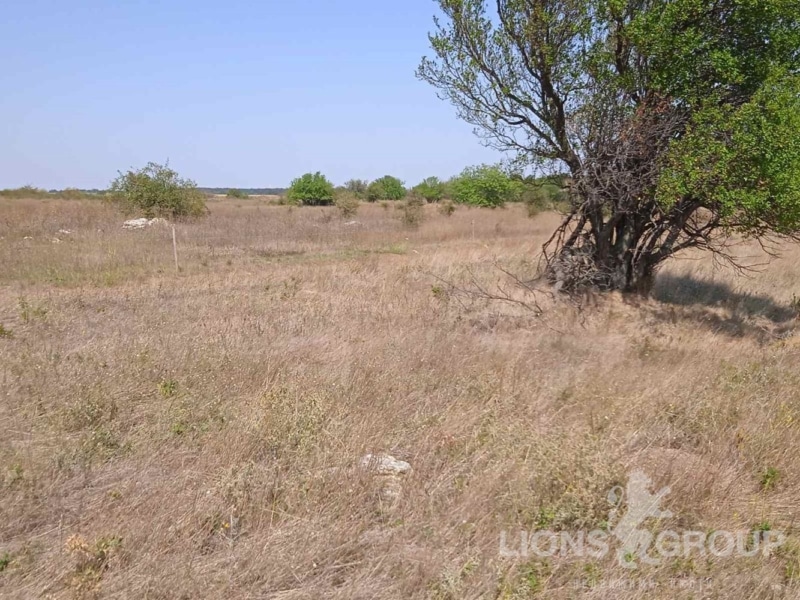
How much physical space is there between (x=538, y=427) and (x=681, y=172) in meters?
4.43

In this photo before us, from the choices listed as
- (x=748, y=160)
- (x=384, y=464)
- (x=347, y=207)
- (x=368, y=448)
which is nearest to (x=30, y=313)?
(x=368, y=448)

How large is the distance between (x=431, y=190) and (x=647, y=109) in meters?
39.8

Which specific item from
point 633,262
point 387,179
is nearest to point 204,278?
point 633,262

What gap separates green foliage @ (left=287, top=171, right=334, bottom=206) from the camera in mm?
44219

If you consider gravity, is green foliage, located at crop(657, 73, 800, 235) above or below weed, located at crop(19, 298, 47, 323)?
above

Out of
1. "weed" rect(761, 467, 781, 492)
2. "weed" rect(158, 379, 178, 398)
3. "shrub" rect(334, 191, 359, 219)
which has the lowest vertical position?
"weed" rect(761, 467, 781, 492)

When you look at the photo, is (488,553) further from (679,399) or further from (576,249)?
(576,249)

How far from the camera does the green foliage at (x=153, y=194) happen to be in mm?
20906

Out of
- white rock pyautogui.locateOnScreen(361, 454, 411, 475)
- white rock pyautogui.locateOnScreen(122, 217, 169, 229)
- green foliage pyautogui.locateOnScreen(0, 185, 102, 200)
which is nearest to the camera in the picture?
white rock pyautogui.locateOnScreen(361, 454, 411, 475)

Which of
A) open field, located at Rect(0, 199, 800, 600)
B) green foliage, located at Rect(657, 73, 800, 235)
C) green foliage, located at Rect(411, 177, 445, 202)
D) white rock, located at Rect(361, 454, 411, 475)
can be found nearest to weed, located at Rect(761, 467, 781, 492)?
open field, located at Rect(0, 199, 800, 600)

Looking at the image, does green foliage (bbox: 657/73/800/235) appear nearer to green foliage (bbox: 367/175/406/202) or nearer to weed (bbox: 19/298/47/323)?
weed (bbox: 19/298/47/323)

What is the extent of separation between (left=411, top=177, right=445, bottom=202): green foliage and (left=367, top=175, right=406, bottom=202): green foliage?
5.31 meters

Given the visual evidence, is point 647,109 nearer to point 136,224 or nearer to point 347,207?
point 136,224

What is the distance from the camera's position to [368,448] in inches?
143
